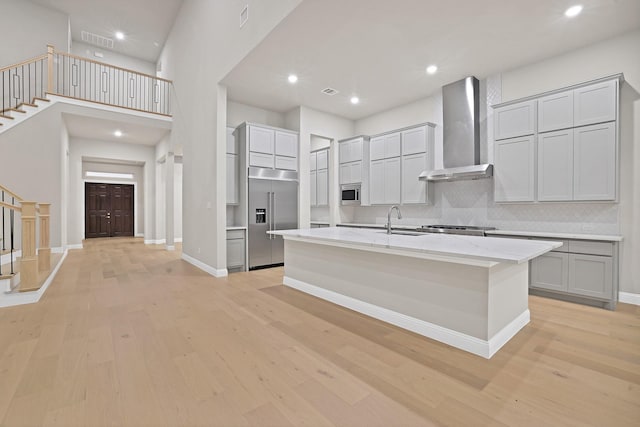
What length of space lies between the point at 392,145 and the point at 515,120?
2089 mm

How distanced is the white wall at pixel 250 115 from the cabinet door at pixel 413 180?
2840mm

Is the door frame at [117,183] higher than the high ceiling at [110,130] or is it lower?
lower

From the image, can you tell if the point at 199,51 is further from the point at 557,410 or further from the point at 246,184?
the point at 557,410

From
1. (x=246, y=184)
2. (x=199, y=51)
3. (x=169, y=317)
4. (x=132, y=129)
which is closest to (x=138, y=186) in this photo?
(x=132, y=129)

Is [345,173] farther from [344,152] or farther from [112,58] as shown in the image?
[112,58]

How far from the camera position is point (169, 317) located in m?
3.10

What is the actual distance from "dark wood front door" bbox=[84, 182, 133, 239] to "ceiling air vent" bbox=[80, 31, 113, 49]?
14.7ft

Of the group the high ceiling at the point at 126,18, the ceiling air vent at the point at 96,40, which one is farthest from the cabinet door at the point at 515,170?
the ceiling air vent at the point at 96,40

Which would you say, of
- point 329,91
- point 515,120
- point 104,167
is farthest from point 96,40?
point 515,120

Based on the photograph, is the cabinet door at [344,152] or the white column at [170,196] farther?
the white column at [170,196]

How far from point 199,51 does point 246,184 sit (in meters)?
2.88

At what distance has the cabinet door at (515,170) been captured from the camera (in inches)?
158

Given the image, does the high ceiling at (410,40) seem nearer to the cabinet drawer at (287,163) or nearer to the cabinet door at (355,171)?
the cabinet drawer at (287,163)

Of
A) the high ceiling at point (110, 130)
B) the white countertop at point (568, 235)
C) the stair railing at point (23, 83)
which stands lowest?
the white countertop at point (568, 235)
